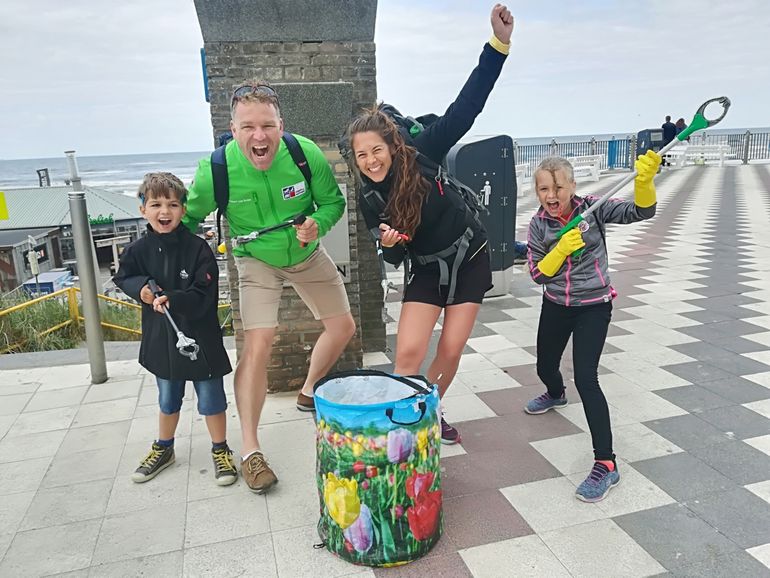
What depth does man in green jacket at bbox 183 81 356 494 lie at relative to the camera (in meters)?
2.98

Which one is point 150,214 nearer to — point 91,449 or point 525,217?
point 91,449

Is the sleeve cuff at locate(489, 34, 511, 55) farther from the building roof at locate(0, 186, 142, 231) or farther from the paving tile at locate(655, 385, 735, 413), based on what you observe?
the building roof at locate(0, 186, 142, 231)

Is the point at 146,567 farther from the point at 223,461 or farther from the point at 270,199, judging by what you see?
the point at 270,199

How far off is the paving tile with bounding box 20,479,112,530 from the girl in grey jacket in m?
2.37

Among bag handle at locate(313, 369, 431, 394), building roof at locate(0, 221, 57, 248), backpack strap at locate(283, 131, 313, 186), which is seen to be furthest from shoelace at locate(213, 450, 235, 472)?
building roof at locate(0, 221, 57, 248)

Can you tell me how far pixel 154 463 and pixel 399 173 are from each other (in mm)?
2034

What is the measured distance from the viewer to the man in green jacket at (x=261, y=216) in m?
2.98

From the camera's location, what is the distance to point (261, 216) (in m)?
3.15

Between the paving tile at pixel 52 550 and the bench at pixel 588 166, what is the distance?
2095cm

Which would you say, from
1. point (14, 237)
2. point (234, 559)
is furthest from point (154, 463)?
point (14, 237)

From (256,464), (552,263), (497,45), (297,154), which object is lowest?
(256,464)

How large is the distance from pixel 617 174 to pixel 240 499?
24019mm

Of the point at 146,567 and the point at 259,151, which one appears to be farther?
the point at 259,151

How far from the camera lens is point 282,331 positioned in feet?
14.4
